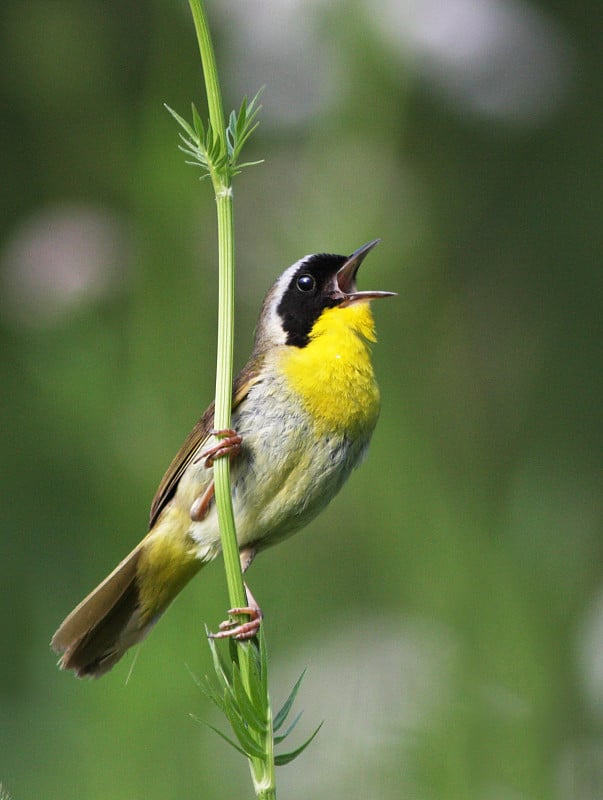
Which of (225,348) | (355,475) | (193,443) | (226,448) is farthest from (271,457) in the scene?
(355,475)

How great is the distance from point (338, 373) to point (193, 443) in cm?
37

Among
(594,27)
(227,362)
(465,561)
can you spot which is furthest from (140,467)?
(594,27)

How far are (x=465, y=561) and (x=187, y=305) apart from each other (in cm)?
113

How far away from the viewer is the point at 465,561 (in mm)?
3213

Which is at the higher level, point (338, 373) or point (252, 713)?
point (338, 373)

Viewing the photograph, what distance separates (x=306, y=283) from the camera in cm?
271

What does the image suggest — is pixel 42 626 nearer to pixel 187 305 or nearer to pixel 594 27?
pixel 187 305

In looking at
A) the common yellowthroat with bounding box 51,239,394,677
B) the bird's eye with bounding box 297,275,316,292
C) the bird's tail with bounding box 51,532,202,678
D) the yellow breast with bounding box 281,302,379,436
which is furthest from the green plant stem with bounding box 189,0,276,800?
the bird's eye with bounding box 297,275,316,292

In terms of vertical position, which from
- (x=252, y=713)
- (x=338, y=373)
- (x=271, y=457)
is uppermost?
(x=338, y=373)

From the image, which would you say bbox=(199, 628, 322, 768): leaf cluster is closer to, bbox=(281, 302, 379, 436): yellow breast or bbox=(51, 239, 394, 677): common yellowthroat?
bbox=(51, 239, 394, 677): common yellowthroat

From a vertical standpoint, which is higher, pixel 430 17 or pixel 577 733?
Result: pixel 430 17

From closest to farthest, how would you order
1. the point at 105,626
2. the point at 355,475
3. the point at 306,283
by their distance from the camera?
1. the point at 105,626
2. the point at 306,283
3. the point at 355,475

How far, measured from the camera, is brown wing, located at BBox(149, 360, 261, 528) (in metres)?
2.53

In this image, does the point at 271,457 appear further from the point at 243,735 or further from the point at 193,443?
the point at 243,735
